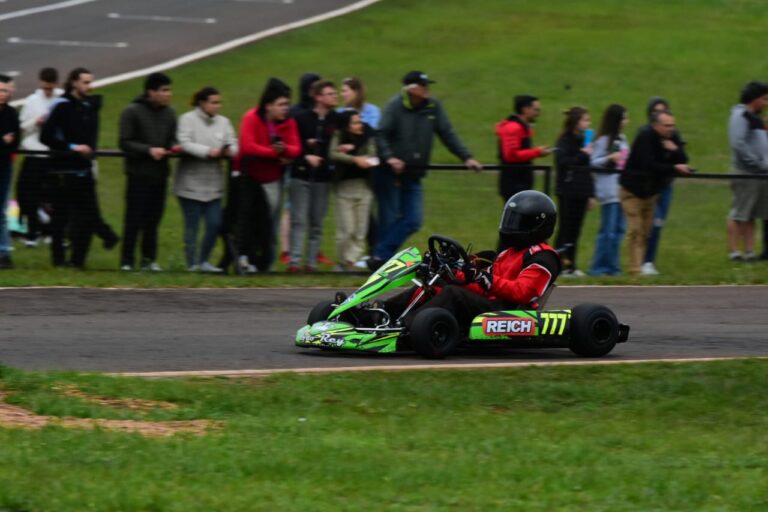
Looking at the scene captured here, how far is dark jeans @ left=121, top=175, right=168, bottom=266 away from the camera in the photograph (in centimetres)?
1528

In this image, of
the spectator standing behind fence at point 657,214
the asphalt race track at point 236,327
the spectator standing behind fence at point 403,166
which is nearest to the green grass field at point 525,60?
the spectator standing behind fence at point 657,214

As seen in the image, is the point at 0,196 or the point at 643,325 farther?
the point at 0,196

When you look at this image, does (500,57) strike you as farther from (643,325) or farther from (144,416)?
(144,416)

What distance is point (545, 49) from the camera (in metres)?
33.5

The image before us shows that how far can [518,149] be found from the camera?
53.0 ft

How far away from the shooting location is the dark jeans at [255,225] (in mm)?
15438

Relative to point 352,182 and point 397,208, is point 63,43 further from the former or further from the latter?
point 397,208

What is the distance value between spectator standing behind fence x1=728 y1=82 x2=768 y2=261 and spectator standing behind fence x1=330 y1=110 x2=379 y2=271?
4219 millimetres

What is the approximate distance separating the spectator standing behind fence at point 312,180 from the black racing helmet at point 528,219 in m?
4.79

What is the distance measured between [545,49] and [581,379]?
24.3 metres

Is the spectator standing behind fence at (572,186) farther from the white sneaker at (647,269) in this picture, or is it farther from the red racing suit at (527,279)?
the red racing suit at (527,279)

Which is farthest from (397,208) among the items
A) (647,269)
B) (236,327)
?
(236,327)

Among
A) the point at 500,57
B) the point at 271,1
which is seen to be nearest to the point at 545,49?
the point at 500,57

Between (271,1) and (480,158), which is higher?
(271,1)
